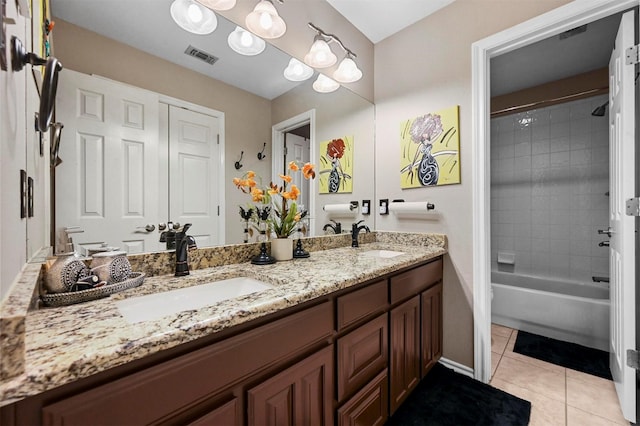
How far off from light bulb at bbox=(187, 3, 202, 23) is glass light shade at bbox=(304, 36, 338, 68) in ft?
2.22

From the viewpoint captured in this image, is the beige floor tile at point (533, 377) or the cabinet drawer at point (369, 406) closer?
the cabinet drawer at point (369, 406)

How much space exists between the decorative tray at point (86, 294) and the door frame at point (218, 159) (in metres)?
0.33

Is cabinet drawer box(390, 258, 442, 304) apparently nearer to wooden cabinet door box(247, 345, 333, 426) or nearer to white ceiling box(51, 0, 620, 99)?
wooden cabinet door box(247, 345, 333, 426)

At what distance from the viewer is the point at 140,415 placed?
0.54 metres

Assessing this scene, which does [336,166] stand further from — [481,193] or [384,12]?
[384,12]

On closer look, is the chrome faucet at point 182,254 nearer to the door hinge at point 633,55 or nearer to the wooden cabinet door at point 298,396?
the wooden cabinet door at point 298,396

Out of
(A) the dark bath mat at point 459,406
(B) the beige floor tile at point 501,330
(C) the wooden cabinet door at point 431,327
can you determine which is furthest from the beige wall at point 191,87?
(B) the beige floor tile at point 501,330

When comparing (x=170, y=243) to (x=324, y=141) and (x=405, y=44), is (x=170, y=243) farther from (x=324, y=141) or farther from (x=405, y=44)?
(x=405, y=44)

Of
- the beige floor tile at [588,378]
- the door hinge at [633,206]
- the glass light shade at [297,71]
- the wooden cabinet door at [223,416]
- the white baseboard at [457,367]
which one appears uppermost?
the glass light shade at [297,71]

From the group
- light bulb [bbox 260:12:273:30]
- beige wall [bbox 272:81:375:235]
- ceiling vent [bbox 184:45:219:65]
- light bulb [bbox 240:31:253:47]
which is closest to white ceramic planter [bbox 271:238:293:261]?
beige wall [bbox 272:81:375:235]

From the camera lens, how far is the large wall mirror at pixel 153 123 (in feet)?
3.04

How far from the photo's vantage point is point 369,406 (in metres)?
1.16

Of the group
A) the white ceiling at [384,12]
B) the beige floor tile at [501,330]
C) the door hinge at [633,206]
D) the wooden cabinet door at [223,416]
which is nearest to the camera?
the wooden cabinet door at [223,416]

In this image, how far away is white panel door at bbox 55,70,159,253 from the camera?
3.00 feet
